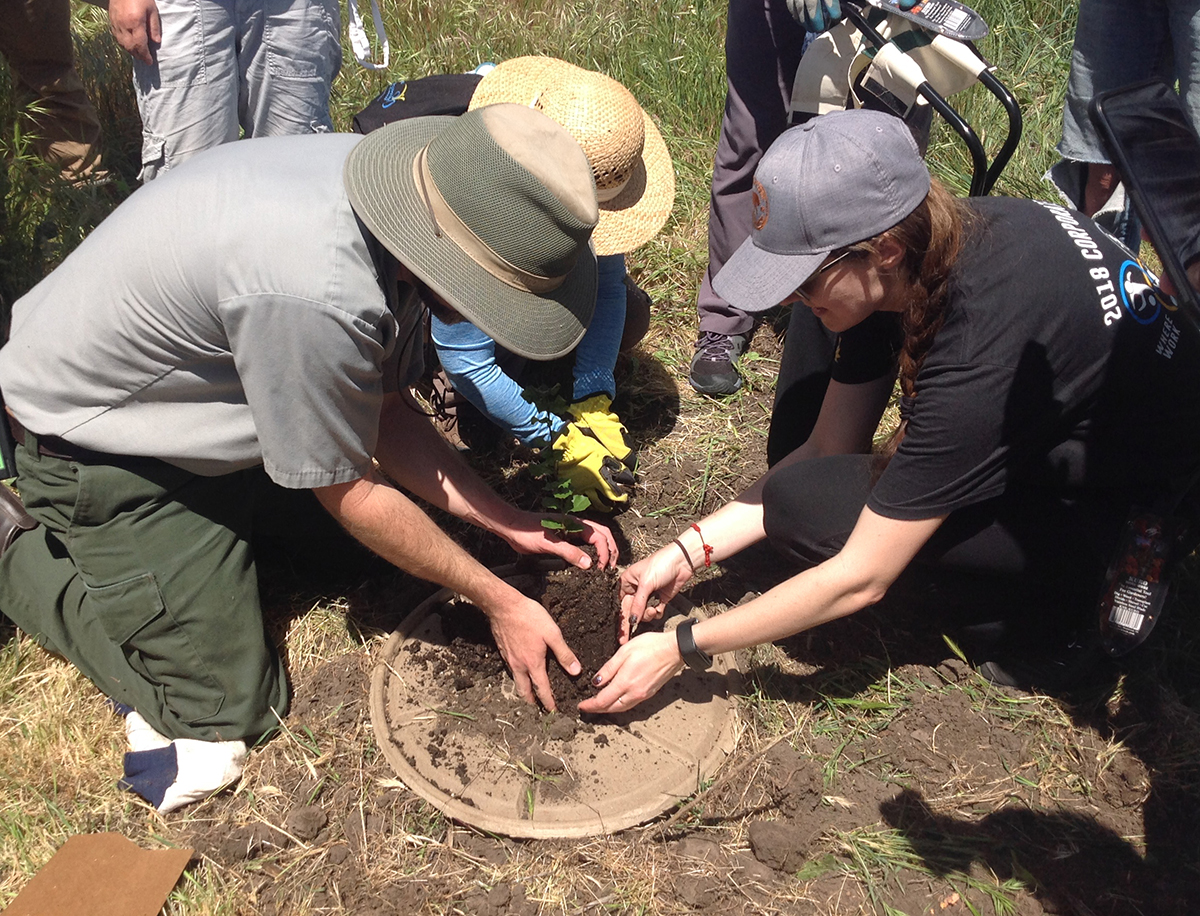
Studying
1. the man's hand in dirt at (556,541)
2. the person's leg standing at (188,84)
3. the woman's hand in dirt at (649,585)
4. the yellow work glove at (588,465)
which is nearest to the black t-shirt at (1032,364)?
the woman's hand in dirt at (649,585)

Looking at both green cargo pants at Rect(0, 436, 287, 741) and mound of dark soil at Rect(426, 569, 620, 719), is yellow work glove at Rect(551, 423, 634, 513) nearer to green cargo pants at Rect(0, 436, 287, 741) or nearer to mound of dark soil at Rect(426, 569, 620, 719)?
mound of dark soil at Rect(426, 569, 620, 719)

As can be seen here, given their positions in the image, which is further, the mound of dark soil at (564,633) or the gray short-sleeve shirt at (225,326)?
the mound of dark soil at (564,633)

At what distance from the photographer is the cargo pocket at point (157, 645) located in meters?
2.28

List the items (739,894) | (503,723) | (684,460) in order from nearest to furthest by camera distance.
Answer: (739,894), (503,723), (684,460)

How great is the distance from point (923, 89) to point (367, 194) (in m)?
1.59

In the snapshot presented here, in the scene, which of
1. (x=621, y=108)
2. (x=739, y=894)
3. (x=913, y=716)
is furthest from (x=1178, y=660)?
(x=621, y=108)

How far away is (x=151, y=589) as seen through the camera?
2277 mm

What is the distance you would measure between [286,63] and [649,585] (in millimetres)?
2242

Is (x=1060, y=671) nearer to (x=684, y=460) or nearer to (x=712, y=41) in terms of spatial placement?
(x=684, y=460)

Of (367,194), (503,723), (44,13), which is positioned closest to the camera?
(367,194)

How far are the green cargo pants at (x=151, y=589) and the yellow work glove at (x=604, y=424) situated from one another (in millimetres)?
1015

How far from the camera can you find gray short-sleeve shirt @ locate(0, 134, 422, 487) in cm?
179

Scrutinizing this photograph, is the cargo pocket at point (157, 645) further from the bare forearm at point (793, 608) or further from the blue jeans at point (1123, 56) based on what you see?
the blue jeans at point (1123, 56)

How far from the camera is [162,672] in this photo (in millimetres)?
2338
